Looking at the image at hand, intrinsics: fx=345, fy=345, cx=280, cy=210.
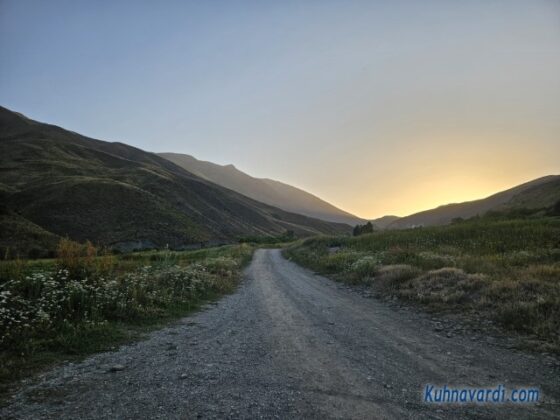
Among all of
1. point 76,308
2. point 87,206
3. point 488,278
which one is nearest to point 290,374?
point 76,308

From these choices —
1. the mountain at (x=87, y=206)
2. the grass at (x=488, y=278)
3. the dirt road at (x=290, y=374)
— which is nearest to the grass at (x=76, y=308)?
the dirt road at (x=290, y=374)

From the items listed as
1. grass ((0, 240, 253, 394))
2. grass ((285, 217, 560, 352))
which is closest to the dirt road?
grass ((0, 240, 253, 394))

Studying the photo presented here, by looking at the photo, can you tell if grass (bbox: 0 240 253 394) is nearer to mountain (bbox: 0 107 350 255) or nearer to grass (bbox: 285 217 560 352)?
grass (bbox: 285 217 560 352)

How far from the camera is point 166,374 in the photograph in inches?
250

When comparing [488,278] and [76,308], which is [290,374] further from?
[488,278]

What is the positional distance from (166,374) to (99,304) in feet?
16.6

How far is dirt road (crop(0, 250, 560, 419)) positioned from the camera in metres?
4.89

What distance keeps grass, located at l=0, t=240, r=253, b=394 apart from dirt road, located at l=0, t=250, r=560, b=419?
83cm

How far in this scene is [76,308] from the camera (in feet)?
33.1

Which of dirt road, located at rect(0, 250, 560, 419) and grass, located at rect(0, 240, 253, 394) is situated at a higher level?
dirt road, located at rect(0, 250, 560, 419)

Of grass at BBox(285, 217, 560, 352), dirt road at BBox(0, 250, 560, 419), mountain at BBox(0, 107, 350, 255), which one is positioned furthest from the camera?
mountain at BBox(0, 107, 350, 255)

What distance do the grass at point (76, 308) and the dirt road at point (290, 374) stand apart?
2.73ft

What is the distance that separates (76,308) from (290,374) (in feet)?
23.8

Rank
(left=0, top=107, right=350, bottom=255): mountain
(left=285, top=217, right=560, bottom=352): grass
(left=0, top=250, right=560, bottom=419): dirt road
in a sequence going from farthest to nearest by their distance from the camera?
1. (left=0, top=107, right=350, bottom=255): mountain
2. (left=285, top=217, right=560, bottom=352): grass
3. (left=0, top=250, right=560, bottom=419): dirt road
